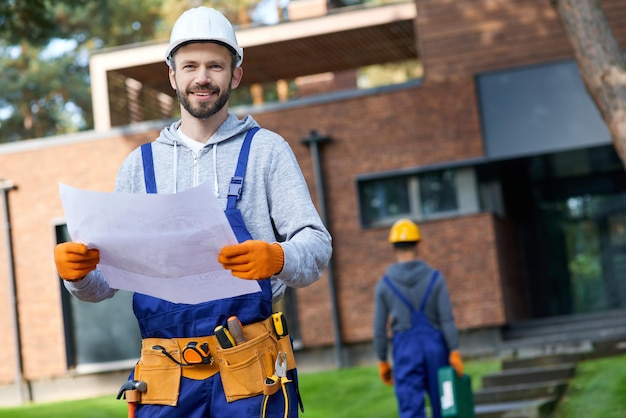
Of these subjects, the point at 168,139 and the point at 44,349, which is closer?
the point at 168,139

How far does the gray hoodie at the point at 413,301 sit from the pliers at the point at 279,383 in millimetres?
5709

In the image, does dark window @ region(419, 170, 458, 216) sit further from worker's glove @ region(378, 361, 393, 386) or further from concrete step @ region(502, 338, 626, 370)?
worker's glove @ region(378, 361, 393, 386)

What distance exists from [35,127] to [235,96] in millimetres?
7094

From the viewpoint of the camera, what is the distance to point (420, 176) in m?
19.1

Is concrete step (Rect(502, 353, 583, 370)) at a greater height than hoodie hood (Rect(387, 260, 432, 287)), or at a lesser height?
lesser

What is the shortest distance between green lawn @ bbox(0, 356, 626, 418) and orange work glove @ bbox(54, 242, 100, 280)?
8.88 meters

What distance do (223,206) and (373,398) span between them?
11073 mm

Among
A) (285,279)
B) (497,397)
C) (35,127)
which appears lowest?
(497,397)

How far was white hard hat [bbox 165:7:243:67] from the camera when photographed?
338 cm

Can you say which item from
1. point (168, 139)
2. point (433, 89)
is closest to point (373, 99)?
point (433, 89)

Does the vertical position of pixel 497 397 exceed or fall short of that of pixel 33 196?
it falls short

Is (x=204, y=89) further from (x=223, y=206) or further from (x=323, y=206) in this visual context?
(x=323, y=206)

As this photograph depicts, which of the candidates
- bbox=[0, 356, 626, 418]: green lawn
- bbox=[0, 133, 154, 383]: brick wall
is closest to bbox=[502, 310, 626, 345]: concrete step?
bbox=[0, 356, 626, 418]: green lawn

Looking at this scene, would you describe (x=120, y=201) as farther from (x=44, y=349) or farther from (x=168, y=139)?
(x=44, y=349)
